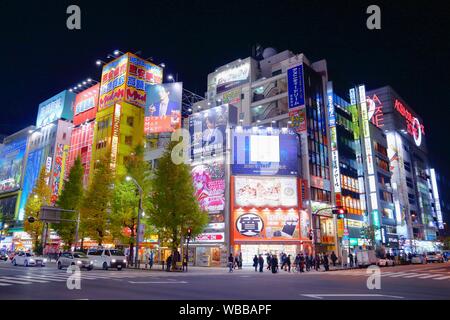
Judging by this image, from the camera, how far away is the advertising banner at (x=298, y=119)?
49206 millimetres

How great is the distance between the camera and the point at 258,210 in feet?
137

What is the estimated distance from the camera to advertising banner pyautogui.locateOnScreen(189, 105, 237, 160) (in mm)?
44594

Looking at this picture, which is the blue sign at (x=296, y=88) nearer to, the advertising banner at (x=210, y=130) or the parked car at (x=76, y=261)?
the advertising banner at (x=210, y=130)

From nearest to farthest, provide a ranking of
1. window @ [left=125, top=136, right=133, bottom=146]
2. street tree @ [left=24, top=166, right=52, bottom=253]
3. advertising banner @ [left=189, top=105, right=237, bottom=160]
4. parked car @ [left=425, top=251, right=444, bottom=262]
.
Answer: advertising banner @ [left=189, top=105, right=237, bottom=160]
street tree @ [left=24, top=166, right=52, bottom=253]
parked car @ [left=425, top=251, right=444, bottom=262]
window @ [left=125, top=136, right=133, bottom=146]

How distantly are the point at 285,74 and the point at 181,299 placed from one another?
161ft

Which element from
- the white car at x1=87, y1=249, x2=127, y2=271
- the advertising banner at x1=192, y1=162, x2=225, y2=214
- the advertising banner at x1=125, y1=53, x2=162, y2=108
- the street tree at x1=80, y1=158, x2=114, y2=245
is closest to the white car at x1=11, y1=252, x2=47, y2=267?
the street tree at x1=80, y1=158, x2=114, y2=245

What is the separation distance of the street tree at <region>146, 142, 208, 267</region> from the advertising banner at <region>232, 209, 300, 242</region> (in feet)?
30.1

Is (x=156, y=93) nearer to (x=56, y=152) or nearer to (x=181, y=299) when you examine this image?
(x=56, y=152)

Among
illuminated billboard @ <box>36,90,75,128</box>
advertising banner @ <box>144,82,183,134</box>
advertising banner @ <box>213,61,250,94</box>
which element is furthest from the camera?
illuminated billboard @ <box>36,90,75,128</box>

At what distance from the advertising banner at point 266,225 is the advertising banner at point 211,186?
2577mm

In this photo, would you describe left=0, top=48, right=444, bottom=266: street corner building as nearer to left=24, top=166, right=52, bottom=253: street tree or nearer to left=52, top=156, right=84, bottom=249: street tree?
left=52, top=156, right=84, bottom=249: street tree

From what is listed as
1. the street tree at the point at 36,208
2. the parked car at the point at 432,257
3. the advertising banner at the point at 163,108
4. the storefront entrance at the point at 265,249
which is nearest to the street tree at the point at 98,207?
the storefront entrance at the point at 265,249

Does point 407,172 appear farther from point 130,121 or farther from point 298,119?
point 130,121
